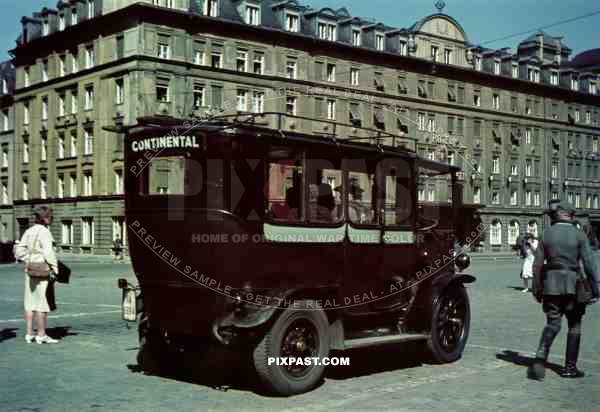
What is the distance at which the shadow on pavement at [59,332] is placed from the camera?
39.9ft

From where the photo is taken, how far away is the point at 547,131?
7769 centimetres

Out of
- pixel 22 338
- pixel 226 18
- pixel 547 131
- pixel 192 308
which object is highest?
pixel 226 18

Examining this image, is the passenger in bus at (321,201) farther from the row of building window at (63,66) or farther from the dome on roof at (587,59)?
the dome on roof at (587,59)

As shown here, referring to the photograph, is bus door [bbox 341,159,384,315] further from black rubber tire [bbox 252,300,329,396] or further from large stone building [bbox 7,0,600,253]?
large stone building [bbox 7,0,600,253]

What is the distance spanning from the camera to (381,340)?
30.3 ft

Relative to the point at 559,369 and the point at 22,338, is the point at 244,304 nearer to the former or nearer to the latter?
the point at 559,369

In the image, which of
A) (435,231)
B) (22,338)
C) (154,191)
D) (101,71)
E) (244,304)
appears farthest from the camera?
(101,71)

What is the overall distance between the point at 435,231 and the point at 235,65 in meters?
45.3

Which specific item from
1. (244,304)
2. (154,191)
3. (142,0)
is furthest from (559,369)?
(142,0)

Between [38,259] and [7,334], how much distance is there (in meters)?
1.60

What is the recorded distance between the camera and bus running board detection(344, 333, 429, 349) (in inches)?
349

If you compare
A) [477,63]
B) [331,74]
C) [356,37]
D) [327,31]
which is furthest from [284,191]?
[477,63]

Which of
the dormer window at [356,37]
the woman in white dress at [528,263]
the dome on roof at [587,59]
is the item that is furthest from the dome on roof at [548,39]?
the woman in white dress at [528,263]

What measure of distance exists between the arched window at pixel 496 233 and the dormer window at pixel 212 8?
32.6m
